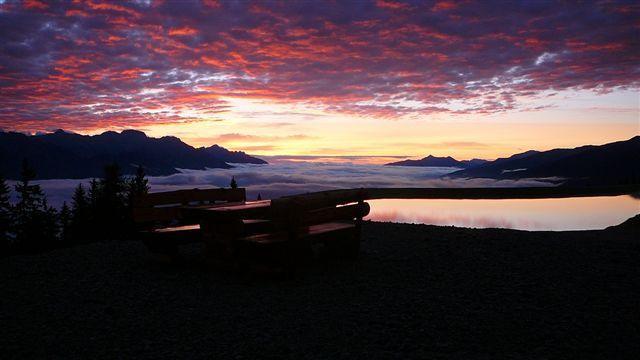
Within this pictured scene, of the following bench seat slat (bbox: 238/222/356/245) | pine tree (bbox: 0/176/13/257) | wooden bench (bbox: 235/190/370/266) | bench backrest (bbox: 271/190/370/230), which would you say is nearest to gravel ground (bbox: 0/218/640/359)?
wooden bench (bbox: 235/190/370/266)

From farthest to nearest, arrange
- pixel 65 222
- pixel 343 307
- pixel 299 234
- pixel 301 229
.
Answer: pixel 65 222 → pixel 301 229 → pixel 299 234 → pixel 343 307

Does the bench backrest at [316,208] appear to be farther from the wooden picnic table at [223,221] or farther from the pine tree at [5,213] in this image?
the pine tree at [5,213]

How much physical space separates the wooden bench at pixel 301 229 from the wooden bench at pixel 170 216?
5.30 ft

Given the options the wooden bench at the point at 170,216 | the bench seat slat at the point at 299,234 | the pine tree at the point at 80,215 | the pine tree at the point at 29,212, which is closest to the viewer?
the bench seat slat at the point at 299,234

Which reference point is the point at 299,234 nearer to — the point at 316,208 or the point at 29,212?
the point at 316,208

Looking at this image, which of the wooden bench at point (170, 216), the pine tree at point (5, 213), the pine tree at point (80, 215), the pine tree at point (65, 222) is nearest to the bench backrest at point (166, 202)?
the wooden bench at point (170, 216)

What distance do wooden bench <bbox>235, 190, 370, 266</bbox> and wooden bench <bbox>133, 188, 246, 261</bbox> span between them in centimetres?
162

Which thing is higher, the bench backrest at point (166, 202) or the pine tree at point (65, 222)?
the bench backrest at point (166, 202)

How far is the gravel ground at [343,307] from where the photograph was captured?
6.24 meters

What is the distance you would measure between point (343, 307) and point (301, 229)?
2612mm

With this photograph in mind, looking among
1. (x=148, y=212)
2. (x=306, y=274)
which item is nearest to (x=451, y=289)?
(x=306, y=274)

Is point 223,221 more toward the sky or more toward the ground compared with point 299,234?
more toward the sky

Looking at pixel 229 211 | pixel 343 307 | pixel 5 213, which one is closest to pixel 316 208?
pixel 229 211

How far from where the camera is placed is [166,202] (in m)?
12.3
